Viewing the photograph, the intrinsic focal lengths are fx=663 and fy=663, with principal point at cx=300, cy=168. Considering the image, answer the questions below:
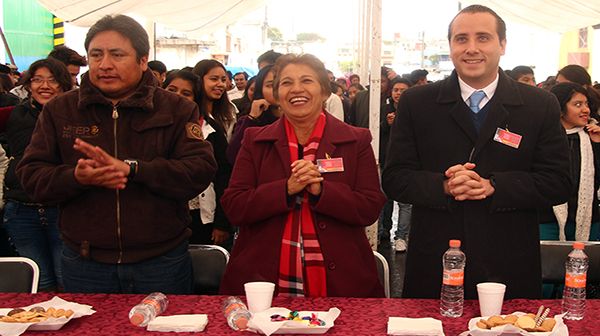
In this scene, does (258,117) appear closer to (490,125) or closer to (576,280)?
(490,125)

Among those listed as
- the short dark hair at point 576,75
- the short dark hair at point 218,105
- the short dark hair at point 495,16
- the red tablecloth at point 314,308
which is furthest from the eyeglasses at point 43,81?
the short dark hair at point 576,75

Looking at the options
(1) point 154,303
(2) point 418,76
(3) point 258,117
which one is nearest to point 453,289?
(1) point 154,303

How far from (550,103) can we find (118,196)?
Result: 1.56m

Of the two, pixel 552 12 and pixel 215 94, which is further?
pixel 552 12

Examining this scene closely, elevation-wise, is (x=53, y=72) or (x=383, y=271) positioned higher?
(x=53, y=72)

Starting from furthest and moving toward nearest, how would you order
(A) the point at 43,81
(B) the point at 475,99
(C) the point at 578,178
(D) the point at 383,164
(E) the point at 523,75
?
(E) the point at 523,75
(D) the point at 383,164
(C) the point at 578,178
(A) the point at 43,81
(B) the point at 475,99

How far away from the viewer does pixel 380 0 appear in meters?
4.21

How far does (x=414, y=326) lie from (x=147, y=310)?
75cm

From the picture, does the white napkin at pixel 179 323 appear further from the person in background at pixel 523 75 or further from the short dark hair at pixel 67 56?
the person in background at pixel 523 75

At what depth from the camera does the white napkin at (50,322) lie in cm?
176

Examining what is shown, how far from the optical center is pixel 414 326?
1.83m

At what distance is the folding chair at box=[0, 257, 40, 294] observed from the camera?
2449 millimetres

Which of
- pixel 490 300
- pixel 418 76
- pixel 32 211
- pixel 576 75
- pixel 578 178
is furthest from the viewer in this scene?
pixel 418 76

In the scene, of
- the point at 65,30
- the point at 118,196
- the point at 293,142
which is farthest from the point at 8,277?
the point at 65,30
